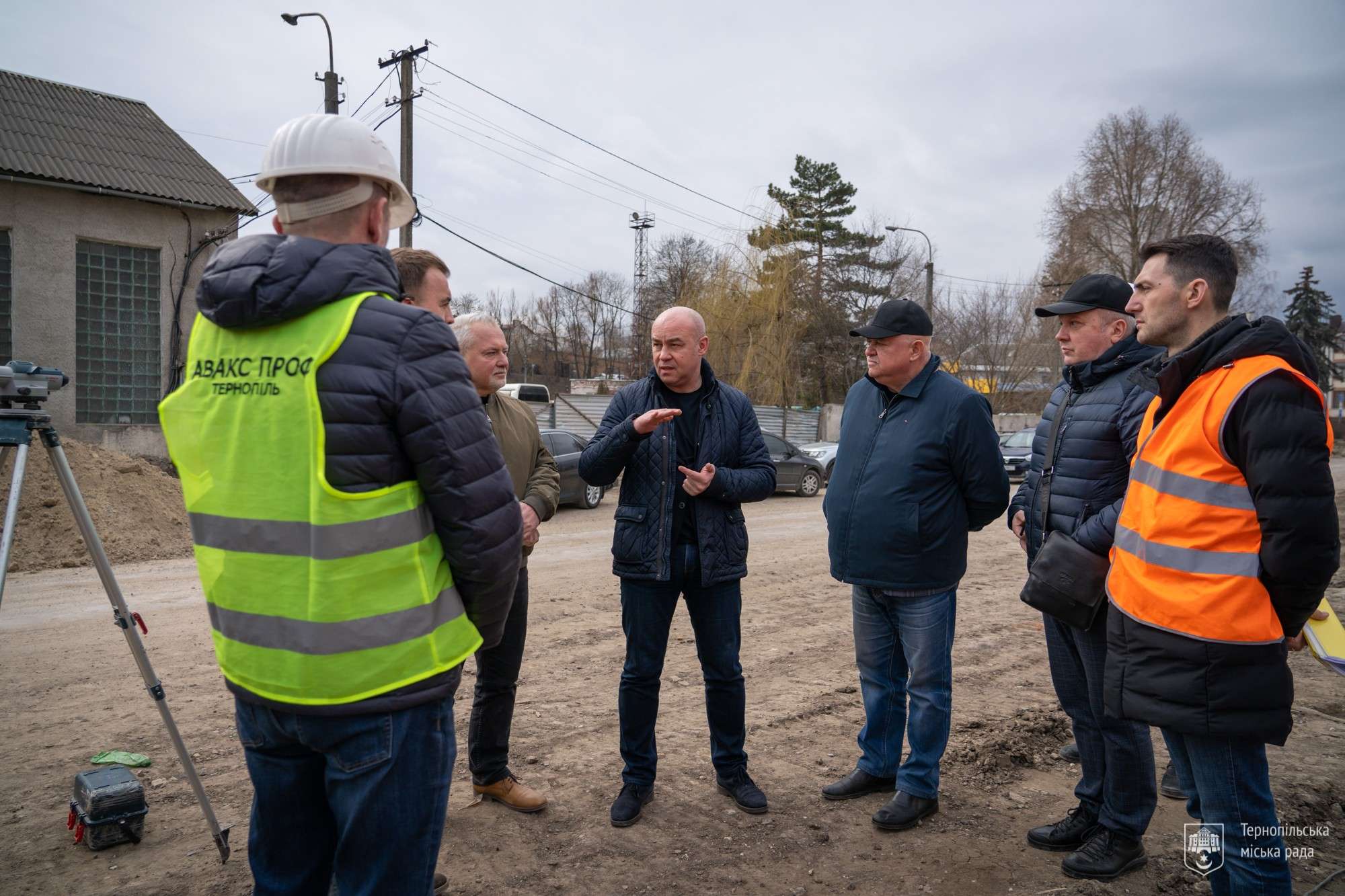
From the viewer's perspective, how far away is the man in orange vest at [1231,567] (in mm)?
2488

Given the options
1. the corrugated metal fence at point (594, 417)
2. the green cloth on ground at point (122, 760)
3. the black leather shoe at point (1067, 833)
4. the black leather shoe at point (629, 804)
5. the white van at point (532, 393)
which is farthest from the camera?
the corrugated metal fence at point (594, 417)

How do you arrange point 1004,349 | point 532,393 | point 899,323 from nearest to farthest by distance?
point 899,323 < point 532,393 < point 1004,349

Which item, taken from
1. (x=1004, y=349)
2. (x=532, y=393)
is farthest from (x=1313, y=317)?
(x=532, y=393)

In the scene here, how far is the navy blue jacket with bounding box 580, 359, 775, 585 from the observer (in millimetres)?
3867

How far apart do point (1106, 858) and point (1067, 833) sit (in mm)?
219

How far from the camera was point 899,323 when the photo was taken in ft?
13.3

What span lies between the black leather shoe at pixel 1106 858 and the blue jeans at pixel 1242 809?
2.33 feet

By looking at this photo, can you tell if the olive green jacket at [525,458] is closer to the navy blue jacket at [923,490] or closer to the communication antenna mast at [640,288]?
the navy blue jacket at [923,490]

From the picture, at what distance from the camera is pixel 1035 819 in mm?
3867

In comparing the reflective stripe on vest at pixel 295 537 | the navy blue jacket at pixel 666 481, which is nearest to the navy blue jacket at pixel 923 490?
the navy blue jacket at pixel 666 481

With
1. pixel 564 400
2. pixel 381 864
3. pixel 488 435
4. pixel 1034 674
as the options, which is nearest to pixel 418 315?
pixel 488 435

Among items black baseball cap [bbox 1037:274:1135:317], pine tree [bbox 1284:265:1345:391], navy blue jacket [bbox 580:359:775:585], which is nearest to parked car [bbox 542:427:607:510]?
navy blue jacket [bbox 580:359:775:585]

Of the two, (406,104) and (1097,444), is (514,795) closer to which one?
(1097,444)

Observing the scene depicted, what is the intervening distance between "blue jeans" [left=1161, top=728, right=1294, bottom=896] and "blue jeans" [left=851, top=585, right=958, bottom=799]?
127 centimetres
